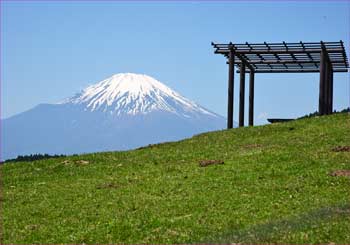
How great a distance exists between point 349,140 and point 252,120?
3090 centimetres

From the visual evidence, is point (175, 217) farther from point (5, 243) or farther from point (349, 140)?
point (349, 140)

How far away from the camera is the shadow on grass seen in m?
15.5

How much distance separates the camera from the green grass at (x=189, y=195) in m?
17.3

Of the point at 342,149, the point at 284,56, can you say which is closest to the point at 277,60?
the point at 284,56

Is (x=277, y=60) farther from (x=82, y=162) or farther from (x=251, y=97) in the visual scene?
(x=82, y=162)

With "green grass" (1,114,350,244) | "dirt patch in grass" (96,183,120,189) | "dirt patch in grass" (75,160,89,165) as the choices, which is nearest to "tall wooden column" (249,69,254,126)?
"green grass" (1,114,350,244)

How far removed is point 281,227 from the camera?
1658cm

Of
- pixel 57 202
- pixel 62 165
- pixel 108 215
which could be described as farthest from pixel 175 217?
pixel 62 165

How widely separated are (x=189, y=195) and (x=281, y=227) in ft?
21.4

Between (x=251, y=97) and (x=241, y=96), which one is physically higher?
(x=251, y=97)

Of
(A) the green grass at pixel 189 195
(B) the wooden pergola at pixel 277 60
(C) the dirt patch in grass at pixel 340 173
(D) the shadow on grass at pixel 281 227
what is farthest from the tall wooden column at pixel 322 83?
(D) the shadow on grass at pixel 281 227

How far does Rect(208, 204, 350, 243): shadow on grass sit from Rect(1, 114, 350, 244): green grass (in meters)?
0.03

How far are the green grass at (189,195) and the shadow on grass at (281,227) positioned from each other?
0.09ft

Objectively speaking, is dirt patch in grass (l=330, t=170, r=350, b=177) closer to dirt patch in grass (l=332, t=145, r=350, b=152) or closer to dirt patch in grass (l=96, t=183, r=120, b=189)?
dirt patch in grass (l=332, t=145, r=350, b=152)
